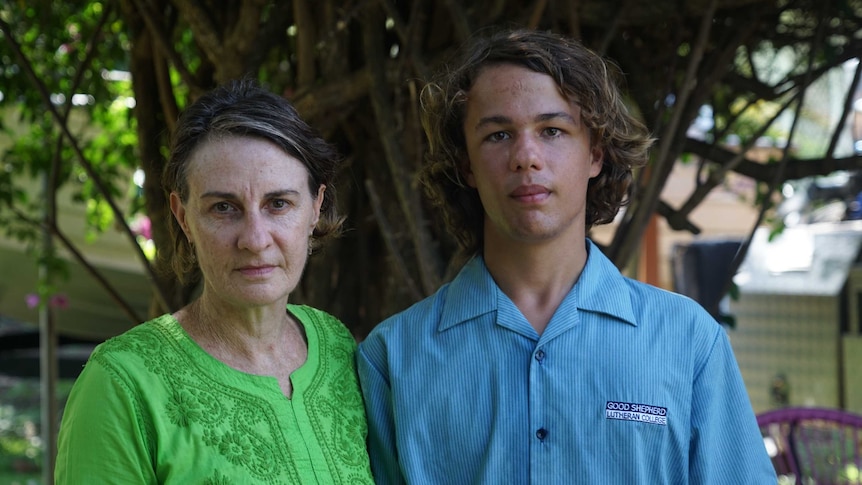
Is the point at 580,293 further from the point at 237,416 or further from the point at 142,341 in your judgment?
the point at 142,341

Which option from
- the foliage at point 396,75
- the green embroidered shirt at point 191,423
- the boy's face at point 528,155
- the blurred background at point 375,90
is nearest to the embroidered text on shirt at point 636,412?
the boy's face at point 528,155

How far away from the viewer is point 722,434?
1.77m

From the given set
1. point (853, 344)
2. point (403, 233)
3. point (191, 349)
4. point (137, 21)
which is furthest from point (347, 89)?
point (853, 344)

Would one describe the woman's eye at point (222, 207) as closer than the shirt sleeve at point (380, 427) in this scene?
Yes

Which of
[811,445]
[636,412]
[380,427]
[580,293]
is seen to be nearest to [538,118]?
[580,293]

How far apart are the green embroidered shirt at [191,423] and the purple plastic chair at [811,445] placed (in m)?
1.58

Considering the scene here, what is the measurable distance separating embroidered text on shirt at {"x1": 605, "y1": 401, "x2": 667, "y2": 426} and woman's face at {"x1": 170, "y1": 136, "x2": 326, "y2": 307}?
24.1 inches

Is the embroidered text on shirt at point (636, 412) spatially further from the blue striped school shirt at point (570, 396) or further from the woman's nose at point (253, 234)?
the woman's nose at point (253, 234)

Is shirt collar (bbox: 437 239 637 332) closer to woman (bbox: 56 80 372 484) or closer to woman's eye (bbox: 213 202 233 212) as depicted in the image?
woman (bbox: 56 80 372 484)

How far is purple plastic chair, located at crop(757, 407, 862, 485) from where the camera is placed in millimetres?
3131

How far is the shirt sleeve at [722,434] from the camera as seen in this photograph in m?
1.75

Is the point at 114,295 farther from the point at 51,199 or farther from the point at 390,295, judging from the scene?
the point at 390,295

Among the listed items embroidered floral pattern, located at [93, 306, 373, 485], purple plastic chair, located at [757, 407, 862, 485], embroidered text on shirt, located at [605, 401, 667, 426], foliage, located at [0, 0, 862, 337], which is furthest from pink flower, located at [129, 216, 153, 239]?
embroidered text on shirt, located at [605, 401, 667, 426]

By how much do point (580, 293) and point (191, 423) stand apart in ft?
2.44
